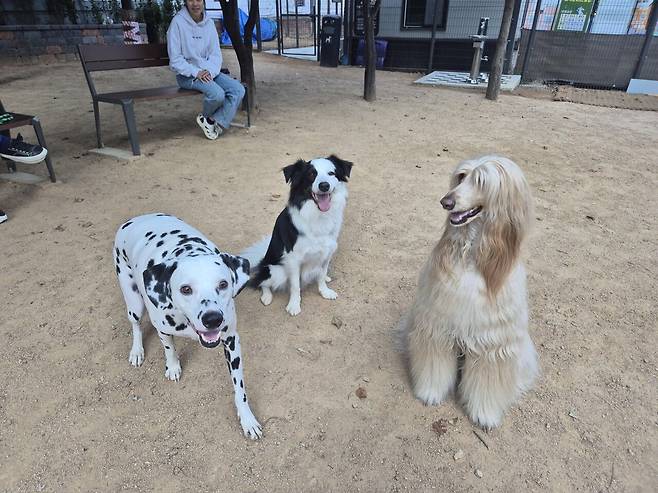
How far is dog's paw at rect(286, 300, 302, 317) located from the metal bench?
11.5 ft

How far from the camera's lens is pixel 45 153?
3967 millimetres

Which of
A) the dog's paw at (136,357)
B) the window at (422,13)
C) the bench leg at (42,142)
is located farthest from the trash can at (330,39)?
the dog's paw at (136,357)

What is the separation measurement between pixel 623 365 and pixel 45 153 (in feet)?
16.3

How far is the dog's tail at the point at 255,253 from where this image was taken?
2.95 m

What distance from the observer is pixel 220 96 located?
5562 millimetres

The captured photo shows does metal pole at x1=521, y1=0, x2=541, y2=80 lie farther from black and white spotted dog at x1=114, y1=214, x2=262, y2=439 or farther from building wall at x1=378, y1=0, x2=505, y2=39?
black and white spotted dog at x1=114, y1=214, x2=262, y2=439

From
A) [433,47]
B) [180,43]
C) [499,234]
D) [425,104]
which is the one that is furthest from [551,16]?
[499,234]

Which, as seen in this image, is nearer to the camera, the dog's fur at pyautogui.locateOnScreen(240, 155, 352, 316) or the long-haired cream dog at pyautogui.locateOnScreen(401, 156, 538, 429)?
the long-haired cream dog at pyautogui.locateOnScreen(401, 156, 538, 429)

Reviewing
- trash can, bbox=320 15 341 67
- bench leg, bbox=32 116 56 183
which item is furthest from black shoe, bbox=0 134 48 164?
trash can, bbox=320 15 341 67

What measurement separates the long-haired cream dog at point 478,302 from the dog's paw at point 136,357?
1493mm

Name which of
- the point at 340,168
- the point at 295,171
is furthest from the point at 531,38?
the point at 295,171

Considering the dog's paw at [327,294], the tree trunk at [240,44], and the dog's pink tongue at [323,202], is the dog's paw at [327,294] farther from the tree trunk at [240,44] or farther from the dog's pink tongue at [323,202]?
the tree trunk at [240,44]

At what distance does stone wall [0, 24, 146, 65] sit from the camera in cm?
1020

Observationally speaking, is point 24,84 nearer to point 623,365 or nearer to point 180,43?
point 180,43
